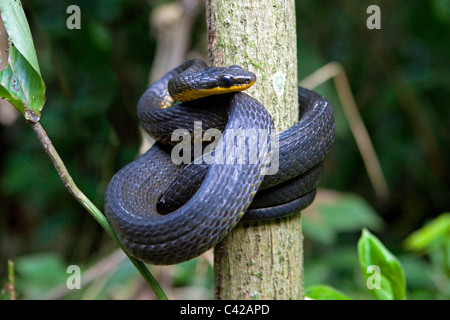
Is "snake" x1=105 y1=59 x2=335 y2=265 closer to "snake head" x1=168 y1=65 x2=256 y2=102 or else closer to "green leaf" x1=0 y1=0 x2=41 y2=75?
"snake head" x1=168 y1=65 x2=256 y2=102

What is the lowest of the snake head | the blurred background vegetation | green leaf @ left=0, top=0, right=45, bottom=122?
the blurred background vegetation

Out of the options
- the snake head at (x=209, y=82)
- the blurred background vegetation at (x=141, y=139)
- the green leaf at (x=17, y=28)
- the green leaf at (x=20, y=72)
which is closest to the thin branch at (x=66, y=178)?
the green leaf at (x=20, y=72)

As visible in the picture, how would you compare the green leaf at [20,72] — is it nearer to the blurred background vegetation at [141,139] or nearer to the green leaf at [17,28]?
the green leaf at [17,28]

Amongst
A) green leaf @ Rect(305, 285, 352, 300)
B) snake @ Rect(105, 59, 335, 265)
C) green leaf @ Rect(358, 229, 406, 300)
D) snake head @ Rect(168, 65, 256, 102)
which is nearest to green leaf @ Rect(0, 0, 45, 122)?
snake @ Rect(105, 59, 335, 265)

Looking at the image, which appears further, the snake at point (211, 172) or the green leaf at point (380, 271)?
the green leaf at point (380, 271)

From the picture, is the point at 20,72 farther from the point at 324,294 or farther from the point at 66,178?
the point at 324,294

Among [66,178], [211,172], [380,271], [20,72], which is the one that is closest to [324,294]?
[380,271]
